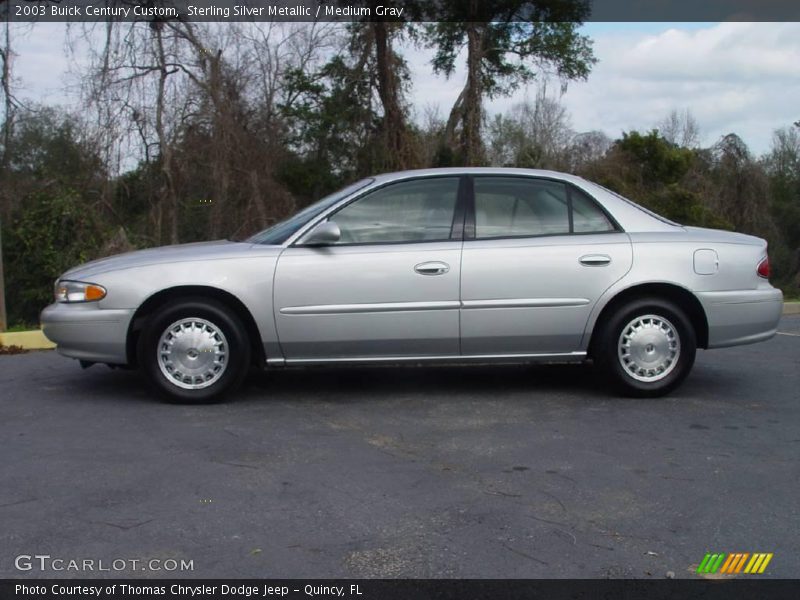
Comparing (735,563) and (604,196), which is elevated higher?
(604,196)

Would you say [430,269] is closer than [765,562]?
No

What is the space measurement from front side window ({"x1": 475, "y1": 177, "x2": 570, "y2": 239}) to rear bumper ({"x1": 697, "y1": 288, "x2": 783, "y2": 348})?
3.61ft

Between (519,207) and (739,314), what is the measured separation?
1.66 meters

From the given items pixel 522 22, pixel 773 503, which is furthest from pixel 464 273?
pixel 522 22

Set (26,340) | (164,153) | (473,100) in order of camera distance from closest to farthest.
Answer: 1. (26,340)
2. (164,153)
3. (473,100)

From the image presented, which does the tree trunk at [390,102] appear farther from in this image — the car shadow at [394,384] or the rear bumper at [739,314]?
the rear bumper at [739,314]

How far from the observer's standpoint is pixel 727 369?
7.11 m

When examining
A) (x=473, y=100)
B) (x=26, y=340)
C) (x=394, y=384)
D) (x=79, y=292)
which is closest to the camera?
(x=79, y=292)

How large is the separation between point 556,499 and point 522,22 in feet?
51.8

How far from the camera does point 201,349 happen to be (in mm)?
5703

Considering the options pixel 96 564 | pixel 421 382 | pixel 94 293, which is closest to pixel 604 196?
pixel 421 382

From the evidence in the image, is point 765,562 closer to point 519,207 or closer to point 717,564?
point 717,564

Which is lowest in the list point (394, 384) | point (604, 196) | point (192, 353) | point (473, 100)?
point (394, 384)

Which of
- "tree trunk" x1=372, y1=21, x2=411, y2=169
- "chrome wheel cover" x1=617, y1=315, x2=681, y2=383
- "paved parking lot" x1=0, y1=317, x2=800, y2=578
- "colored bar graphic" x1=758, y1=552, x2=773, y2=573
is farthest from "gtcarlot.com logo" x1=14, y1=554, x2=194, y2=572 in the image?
"tree trunk" x1=372, y1=21, x2=411, y2=169
